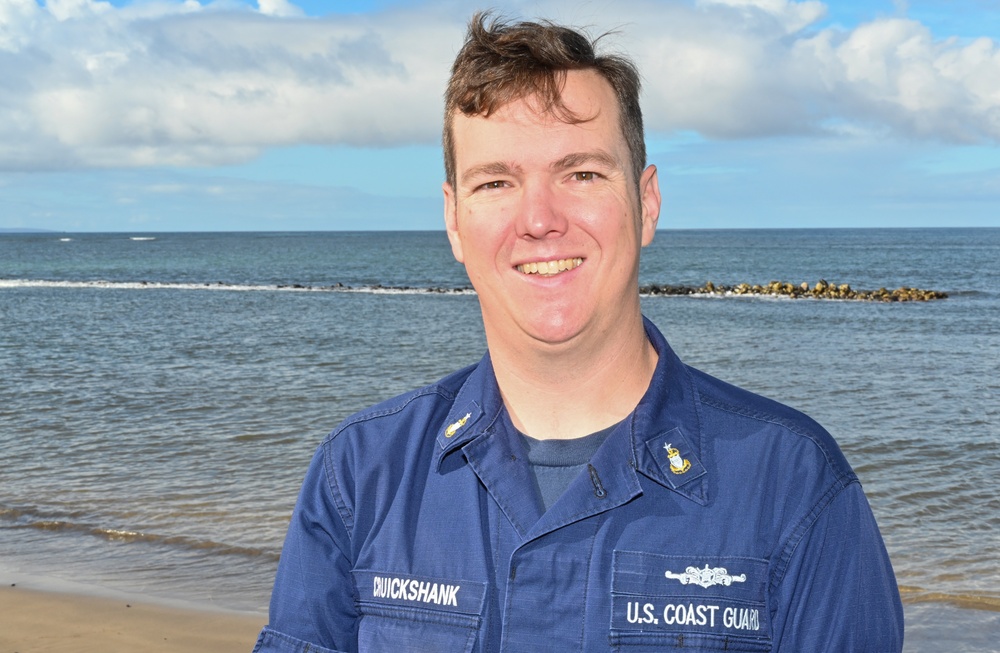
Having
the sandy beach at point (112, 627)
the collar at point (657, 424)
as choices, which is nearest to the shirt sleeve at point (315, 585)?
the collar at point (657, 424)

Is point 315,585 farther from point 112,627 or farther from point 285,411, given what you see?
point 285,411

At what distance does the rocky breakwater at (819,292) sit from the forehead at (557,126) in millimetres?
37878

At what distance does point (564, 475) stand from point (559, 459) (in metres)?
0.04

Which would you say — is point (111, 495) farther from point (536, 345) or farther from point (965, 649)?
point (536, 345)

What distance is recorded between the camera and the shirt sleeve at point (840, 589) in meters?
2.00

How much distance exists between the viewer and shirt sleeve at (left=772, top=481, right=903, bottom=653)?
200 cm

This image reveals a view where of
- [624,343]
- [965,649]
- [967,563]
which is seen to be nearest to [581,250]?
[624,343]

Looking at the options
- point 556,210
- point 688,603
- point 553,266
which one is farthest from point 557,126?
point 688,603

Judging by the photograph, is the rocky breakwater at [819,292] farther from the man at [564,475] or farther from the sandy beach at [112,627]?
the man at [564,475]

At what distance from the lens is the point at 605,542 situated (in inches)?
86.5

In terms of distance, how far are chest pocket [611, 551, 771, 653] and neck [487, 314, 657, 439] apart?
0.37 meters

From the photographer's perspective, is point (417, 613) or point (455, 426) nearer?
point (417, 613)

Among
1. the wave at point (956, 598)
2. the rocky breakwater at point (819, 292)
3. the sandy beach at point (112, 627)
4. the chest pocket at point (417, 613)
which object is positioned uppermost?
the rocky breakwater at point (819, 292)

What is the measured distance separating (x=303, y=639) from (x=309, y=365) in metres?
18.4
